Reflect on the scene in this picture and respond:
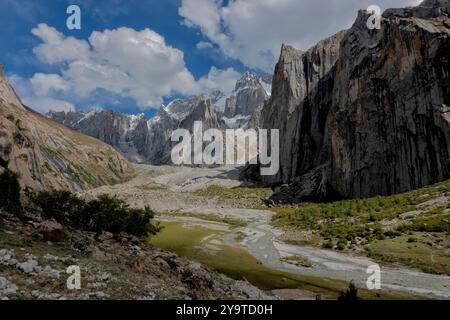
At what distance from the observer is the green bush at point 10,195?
36.1 m

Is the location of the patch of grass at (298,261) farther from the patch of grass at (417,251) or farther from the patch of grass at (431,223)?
the patch of grass at (431,223)

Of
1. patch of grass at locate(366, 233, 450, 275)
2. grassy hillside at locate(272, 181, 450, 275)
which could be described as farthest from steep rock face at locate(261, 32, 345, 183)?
patch of grass at locate(366, 233, 450, 275)

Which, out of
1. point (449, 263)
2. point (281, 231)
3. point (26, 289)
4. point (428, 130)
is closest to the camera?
point (26, 289)

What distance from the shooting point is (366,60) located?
111188 millimetres

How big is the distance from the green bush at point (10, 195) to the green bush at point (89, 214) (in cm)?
437

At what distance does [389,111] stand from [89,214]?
3208 inches

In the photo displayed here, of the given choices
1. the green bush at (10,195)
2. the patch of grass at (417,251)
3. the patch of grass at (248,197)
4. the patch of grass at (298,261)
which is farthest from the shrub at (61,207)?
the patch of grass at (248,197)

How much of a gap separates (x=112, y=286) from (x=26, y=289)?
444 cm

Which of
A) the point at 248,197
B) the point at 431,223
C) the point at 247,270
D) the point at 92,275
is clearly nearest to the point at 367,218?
the point at 431,223

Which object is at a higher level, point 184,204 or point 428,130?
point 428,130

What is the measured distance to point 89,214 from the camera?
4634cm

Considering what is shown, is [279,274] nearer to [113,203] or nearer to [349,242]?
[349,242]
